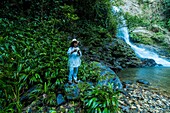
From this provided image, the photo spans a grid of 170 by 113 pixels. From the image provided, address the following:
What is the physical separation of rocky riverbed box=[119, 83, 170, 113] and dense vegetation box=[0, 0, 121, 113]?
4.49ft

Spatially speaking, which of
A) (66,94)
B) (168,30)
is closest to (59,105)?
(66,94)

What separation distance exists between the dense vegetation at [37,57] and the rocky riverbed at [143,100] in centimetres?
137

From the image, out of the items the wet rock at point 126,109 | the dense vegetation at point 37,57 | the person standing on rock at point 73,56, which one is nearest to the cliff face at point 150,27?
the dense vegetation at point 37,57

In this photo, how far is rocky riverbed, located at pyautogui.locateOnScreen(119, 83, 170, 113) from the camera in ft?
17.5

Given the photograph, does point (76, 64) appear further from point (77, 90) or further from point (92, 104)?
point (92, 104)

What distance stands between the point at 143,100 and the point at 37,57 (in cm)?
452

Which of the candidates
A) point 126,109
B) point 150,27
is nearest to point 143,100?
point 126,109

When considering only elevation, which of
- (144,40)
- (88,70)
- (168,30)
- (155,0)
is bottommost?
(88,70)

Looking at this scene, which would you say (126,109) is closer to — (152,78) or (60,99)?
(60,99)

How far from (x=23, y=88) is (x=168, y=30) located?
2878cm

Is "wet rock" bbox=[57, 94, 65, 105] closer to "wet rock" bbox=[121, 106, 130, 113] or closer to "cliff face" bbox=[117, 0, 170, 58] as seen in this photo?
"wet rock" bbox=[121, 106, 130, 113]

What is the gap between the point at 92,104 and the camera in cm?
406

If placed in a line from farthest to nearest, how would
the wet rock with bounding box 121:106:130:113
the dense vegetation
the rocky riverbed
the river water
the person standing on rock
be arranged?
the river water
the rocky riverbed
the wet rock with bounding box 121:106:130:113
the person standing on rock
the dense vegetation

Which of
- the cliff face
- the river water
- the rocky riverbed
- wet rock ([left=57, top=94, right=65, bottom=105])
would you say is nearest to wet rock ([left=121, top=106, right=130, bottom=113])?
the rocky riverbed
